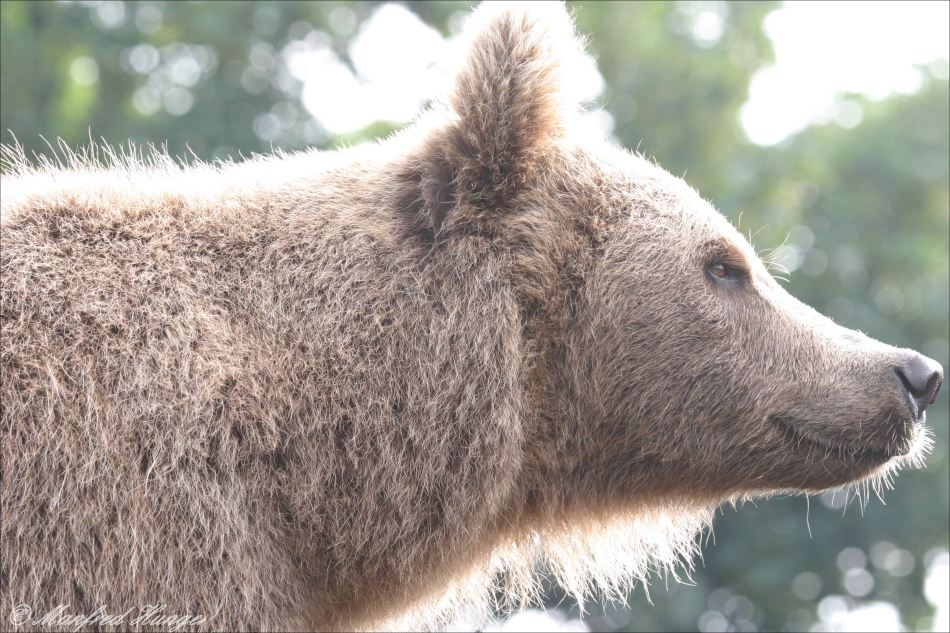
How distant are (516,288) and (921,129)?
16937 mm

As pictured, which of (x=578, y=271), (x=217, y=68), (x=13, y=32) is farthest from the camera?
(x=217, y=68)

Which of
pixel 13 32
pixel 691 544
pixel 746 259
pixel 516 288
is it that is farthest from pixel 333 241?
pixel 13 32

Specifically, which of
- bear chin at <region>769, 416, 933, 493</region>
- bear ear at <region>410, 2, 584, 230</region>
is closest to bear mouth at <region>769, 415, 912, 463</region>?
bear chin at <region>769, 416, 933, 493</region>

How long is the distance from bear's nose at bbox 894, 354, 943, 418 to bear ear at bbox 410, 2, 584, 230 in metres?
2.03

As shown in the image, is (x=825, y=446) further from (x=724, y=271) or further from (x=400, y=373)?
(x=400, y=373)

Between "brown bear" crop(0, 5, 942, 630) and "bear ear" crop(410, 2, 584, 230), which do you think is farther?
"bear ear" crop(410, 2, 584, 230)

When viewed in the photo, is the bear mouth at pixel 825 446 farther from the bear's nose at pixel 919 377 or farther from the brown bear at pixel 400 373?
the bear's nose at pixel 919 377

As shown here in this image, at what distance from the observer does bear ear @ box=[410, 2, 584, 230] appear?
4.86 metres

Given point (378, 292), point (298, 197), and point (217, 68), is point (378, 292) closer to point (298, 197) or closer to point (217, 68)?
point (298, 197)

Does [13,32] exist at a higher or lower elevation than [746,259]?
higher

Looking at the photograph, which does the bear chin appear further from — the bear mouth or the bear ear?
the bear ear

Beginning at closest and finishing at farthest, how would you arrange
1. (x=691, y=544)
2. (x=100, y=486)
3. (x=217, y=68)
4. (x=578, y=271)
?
(x=100, y=486) → (x=578, y=271) → (x=691, y=544) → (x=217, y=68)

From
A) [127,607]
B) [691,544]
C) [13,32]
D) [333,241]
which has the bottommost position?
[691,544]

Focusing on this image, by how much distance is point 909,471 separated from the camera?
19.6 metres
